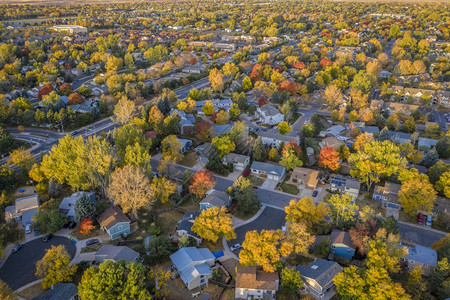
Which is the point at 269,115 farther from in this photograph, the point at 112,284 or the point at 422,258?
the point at 112,284

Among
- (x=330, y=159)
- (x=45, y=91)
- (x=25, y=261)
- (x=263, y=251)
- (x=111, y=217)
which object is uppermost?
(x=330, y=159)

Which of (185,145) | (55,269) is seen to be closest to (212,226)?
(55,269)

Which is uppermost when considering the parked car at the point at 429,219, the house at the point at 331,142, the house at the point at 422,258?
the house at the point at 331,142

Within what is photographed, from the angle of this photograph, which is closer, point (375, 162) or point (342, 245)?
point (342, 245)

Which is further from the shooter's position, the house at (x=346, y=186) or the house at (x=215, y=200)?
the house at (x=346, y=186)

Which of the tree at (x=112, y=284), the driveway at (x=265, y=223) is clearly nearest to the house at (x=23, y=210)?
the tree at (x=112, y=284)

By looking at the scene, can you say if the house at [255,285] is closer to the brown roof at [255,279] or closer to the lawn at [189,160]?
the brown roof at [255,279]

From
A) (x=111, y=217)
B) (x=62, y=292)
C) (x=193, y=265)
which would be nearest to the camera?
(x=62, y=292)

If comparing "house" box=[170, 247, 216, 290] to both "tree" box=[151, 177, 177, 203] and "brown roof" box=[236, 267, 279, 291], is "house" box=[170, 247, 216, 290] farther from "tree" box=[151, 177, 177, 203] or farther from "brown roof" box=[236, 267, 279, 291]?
"tree" box=[151, 177, 177, 203]
